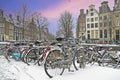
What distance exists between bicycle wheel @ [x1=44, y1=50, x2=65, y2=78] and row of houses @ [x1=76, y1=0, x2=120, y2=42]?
3517cm

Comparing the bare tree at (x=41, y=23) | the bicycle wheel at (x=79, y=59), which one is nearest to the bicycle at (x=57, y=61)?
the bicycle wheel at (x=79, y=59)

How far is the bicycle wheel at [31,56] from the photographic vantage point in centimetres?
823

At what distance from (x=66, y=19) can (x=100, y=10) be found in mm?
12163

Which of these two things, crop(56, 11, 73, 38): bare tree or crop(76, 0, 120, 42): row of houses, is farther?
crop(76, 0, 120, 42): row of houses

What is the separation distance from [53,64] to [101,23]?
42.9 metres

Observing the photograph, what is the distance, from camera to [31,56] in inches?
326

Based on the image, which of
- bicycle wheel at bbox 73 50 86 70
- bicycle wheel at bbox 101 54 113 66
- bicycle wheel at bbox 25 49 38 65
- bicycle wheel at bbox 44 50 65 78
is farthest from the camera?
bicycle wheel at bbox 25 49 38 65

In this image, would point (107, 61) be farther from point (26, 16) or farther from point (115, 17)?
point (115, 17)

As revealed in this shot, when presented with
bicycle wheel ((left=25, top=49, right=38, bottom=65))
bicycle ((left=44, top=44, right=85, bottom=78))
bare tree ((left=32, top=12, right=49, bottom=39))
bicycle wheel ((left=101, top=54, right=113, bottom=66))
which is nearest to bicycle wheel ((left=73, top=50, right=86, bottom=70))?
bicycle ((left=44, top=44, right=85, bottom=78))

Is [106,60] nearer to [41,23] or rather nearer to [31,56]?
[31,56]

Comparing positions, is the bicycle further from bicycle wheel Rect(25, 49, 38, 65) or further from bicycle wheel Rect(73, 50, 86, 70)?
bicycle wheel Rect(25, 49, 38, 65)

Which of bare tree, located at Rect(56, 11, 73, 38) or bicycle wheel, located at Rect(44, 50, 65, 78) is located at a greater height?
bare tree, located at Rect(56, 11, 73, 38)

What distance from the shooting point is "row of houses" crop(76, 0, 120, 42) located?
43.8 metres

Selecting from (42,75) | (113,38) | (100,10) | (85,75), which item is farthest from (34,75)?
(100,10)
